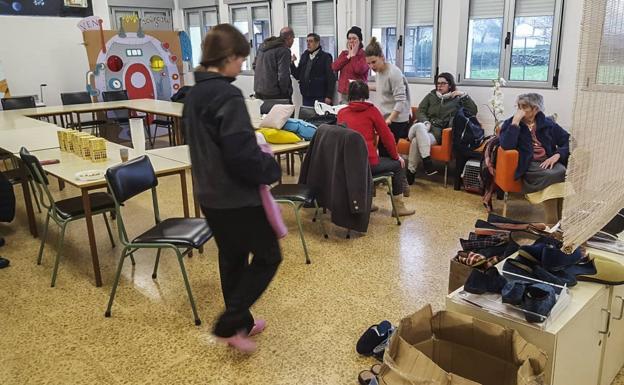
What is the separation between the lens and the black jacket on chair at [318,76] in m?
6.64

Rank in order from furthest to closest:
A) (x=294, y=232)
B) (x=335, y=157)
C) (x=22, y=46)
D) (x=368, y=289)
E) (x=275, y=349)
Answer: (x=22, y=46) → (x=294, y=232) → (x=335, y=157) → (x=368, y=289) → (x=275, y=349)

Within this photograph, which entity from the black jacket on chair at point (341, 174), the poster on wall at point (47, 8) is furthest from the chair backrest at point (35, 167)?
the poster on wall at point (47, 8)

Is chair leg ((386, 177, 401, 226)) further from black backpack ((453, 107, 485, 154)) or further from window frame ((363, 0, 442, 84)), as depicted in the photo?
window frame ((363, 0, 442, 84))

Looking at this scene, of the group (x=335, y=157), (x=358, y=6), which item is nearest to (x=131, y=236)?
(x=335, y=157)

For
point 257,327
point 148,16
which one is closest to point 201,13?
point 148,16

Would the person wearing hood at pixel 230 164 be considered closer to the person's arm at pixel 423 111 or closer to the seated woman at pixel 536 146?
the seated woman at pixel 536 146

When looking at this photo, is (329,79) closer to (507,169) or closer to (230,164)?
(507,169)

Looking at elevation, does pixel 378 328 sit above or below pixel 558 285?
below

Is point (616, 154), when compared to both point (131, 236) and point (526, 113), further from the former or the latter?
point (131, 236)

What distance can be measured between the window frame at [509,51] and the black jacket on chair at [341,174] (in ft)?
8.38

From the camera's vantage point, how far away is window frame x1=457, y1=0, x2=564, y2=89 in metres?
5.00

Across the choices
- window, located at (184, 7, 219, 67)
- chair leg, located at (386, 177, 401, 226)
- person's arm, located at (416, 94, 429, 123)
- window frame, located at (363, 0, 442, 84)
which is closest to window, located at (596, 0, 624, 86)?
chair leg, located at (386, 177, 401, 226)

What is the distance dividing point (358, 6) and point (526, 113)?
3324 mm

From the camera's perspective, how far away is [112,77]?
7801 mm
